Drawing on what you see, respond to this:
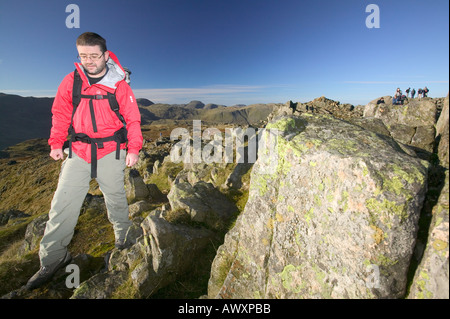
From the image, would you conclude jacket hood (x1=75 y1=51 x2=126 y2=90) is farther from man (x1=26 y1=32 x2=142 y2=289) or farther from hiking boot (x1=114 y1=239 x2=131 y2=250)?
hiking boot (x1=114 y1=239 x2=131 y2=250)

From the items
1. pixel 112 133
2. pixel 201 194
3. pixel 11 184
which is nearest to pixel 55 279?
pixel 112 133

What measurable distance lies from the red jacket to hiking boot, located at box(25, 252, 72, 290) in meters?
4.19

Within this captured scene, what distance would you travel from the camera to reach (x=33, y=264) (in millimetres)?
8484

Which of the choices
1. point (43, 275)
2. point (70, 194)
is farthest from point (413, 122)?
point (43, 275)

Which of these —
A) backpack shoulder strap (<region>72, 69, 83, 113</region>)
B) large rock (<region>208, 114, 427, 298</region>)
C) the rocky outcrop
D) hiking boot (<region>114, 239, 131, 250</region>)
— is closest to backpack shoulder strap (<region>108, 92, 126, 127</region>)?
backpack shoulder strap (<region>72, 69, 83, 113</region>)

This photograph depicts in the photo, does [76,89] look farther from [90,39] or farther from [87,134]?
[90,39]

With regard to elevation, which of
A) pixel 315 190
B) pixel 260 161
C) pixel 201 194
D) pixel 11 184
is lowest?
pixel 11 184

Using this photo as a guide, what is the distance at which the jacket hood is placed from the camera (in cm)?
653

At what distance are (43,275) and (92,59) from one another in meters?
7.67

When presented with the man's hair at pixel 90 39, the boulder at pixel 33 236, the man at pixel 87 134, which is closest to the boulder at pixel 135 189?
the boulder at pixel 33 236

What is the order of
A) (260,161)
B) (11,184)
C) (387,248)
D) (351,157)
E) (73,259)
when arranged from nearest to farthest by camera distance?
1. (387,248)
2. (351,157)
3. (260,161)
4. (73,259)
5. (11,184)
